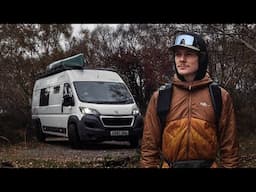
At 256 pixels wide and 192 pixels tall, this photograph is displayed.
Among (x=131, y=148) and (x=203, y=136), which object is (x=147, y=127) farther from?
(x=131, y=148)

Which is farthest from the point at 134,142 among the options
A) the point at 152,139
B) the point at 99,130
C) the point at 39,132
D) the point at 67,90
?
the point at 152,139

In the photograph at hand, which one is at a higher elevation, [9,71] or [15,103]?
[9,71]

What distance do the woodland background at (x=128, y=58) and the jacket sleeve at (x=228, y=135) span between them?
419cm

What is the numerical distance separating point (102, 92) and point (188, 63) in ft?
27.3

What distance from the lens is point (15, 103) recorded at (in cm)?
1420

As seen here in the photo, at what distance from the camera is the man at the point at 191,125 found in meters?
1.93

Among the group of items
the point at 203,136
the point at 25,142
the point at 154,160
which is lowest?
the point at 25,142

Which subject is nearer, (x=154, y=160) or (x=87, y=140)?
(x=154, y=160)

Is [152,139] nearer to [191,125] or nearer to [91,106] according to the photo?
[191,125]

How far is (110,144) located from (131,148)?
1.39 meters
